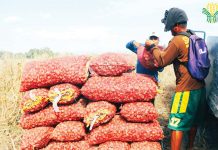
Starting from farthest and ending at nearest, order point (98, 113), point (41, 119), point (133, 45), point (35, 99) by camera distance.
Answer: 1. point (133, 45)
2. point (41, 119)
3. point (35, 99)
4. point (98, 113)

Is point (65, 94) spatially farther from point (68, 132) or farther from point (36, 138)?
point (36, 138)

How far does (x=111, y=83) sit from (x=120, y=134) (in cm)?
65

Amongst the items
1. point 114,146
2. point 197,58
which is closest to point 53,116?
point 114,146

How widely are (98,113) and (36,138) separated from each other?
0.87 m

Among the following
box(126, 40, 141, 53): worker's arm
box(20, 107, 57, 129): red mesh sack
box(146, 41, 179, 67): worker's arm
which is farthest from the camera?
box(126, 40, 141, 53): worker's arm

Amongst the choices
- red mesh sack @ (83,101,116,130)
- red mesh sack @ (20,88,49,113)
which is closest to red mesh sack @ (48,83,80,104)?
red mesh sack @ (20,88,49,113)

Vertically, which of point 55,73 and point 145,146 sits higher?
point 55,73

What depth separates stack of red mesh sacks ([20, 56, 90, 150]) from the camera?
4008 millimetres

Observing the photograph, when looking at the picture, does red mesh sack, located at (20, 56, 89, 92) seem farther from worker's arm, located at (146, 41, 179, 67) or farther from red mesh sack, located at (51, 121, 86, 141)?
worker's arm, located at (146, 41, 179, 67)

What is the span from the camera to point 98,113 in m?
3.90

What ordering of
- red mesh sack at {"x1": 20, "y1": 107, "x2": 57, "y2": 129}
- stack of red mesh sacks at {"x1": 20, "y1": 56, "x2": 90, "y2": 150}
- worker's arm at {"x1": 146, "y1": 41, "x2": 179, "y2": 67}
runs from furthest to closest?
1. red mesh sack at {"x1": 20, "y1": 107, "x2": 57, "y2": 129}
2. stack of red mesh sacks at {"x1": 20, "y1": 56, "x2": 90, "y2": 150}
3. worker's arm at {"x1": 146, "y1": 41, "x2": 179, "y2": 67}

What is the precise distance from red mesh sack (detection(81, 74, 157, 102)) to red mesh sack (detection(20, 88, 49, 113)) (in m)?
0.51

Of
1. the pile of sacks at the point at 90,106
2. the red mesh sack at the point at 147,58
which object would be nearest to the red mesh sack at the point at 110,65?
the pile of sacks at the point at 90,106

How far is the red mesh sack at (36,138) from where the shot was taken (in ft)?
13.2
